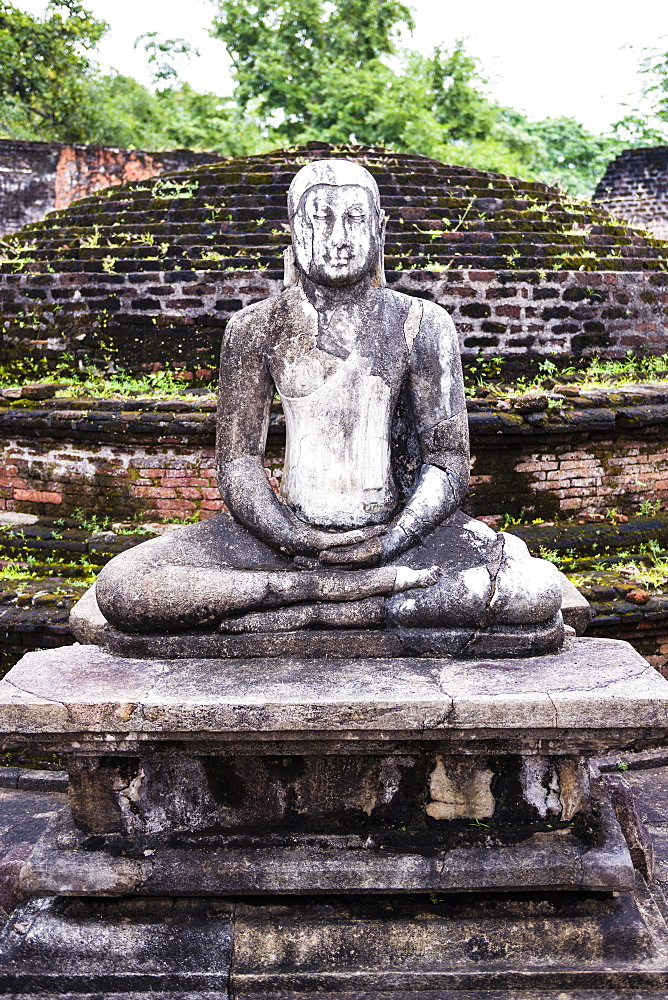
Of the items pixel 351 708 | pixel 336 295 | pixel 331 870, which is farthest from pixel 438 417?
pixel 331 870

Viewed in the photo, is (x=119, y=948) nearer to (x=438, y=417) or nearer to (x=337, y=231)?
(x=438, y=417)

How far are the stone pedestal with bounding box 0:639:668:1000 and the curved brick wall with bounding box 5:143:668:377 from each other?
137 inches

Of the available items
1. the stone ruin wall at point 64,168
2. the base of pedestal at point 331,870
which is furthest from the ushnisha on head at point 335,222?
the stone ruin wall at point 64,168

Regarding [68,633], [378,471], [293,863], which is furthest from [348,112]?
[293,863]

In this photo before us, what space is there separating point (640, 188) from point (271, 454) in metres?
11.0

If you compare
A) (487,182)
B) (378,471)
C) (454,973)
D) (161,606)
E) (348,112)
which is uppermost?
(348,112)

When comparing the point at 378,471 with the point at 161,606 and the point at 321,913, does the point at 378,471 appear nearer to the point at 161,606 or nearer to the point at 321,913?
the point at 161,606

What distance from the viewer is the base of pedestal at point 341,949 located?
7.50 feet

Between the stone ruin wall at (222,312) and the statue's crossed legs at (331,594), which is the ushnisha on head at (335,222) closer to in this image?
the statue's crossed legs at (331,594)

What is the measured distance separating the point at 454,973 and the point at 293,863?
480mm

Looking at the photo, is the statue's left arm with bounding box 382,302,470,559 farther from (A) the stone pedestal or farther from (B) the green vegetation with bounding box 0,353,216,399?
(B) the green vegetation with bounding box 0,353,216,399

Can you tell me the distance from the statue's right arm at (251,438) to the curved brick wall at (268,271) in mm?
2867

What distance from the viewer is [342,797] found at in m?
2.51

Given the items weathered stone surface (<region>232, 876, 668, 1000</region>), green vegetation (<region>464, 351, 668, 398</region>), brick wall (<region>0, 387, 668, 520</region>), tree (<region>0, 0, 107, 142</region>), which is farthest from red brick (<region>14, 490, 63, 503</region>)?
tree (<region>0, 0, 107, 142</region>)
